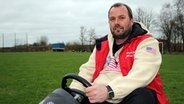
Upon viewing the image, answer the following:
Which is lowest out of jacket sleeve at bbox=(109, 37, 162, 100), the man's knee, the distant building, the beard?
the distant building

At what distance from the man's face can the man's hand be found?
3.06 ft

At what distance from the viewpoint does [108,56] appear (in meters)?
4.32

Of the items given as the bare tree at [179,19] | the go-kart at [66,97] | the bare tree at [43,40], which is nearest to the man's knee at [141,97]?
the go-kart at [66,97]

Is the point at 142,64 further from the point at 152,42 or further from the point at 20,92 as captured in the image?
the point at 20,92

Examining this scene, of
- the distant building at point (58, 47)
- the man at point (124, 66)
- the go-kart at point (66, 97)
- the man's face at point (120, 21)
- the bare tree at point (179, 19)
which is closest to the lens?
the go-kart at point (66, 97)

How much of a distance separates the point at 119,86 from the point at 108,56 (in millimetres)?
778

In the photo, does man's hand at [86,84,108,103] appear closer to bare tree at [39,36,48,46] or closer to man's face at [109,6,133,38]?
man's face at [109,6,133,38]

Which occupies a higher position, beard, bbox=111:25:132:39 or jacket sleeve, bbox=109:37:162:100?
beard, bbox=111:25:132:39

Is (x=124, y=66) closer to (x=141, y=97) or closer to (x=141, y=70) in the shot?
(x=141, y=70)

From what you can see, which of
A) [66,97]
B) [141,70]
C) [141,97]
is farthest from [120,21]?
[66,97]

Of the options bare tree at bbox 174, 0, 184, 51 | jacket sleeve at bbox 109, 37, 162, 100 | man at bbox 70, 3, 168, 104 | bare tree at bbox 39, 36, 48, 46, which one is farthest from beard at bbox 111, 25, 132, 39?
bare tree at bbox 39, 36, 48, 46

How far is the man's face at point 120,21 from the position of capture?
4152mm

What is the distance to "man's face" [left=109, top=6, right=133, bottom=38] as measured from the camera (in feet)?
13.6

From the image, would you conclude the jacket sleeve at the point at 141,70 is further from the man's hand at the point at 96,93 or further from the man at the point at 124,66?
the man's hand at the point at 96,93
